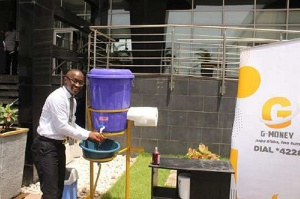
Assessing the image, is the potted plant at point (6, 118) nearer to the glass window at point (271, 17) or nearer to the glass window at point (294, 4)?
the glass window at point (271, 17)

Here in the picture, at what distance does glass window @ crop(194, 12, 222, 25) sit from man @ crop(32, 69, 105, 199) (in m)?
7.62

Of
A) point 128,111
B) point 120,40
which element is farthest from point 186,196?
point 120,40

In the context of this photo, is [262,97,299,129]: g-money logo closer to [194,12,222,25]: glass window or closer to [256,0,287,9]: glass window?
[194,12,222,25]: glass window

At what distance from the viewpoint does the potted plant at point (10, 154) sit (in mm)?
4027

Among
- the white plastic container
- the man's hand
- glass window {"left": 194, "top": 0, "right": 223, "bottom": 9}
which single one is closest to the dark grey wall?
the white plastic container

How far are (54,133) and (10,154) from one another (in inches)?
50.8

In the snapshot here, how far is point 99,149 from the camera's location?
3.82 meters

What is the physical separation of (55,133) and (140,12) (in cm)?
760

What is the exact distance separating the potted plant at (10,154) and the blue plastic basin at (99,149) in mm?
1087

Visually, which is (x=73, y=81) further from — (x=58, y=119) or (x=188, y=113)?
(x=188, y=113)

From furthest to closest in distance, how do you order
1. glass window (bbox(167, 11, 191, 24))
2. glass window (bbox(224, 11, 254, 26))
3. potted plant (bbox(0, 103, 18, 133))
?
glass window (bbox(167, 11, 191, 24))
glass window (bbox(224, 11, 254, 26))
potted plant (bbox(0, 103, 18, 133))

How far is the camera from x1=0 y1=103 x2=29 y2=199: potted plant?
4.03 m

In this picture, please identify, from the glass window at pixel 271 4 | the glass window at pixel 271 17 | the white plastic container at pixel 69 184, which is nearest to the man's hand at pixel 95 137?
the white plastic container at pixel 69 184

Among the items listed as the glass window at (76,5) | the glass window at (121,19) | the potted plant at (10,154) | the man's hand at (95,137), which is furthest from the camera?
the glass window at (76,5)
